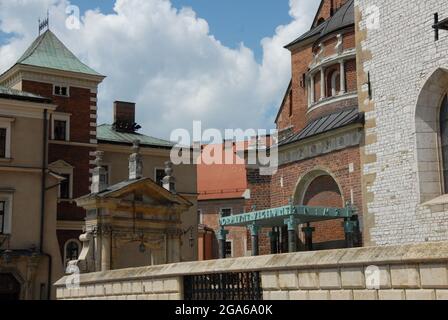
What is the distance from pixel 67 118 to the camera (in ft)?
118

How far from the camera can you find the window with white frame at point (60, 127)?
1400 inches

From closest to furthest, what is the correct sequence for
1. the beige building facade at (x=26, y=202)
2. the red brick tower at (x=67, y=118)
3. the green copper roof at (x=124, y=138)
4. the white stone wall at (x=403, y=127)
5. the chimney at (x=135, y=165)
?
the white stone wall at (x=403, y=127) → the chimney at (x=135, y=165) → the beige building facade at (x=26, y=202) → the red brick tower at (x=67, y=118) → the green copper roof at (x=124, y=138)

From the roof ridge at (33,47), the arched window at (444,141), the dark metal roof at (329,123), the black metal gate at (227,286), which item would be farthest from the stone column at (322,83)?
the roof ridge at (33,47)

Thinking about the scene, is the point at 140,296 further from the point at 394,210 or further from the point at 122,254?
→ the point at 122,254

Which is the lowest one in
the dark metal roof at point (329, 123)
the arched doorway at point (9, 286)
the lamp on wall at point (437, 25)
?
the arched doorway at point (9, 286)

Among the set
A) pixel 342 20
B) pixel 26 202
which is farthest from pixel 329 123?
pixel 26 202

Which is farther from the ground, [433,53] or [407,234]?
[433,53]

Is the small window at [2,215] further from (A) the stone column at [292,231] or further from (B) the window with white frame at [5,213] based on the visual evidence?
(A) the stone column at [292,231]

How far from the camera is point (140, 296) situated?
13.7m

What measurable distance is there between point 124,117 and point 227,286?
3327 centimetres

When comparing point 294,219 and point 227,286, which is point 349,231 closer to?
point 294,219

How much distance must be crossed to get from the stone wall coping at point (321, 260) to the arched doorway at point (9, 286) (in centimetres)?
1665

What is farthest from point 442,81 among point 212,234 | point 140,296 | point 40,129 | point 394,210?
point 212,234

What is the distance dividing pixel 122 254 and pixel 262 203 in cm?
1102
